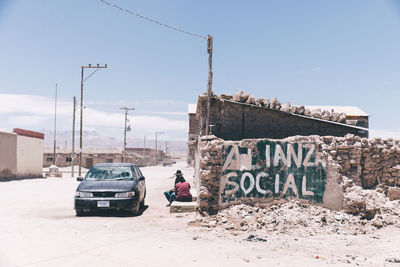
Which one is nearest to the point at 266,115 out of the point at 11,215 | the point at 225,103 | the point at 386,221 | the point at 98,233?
the point at 225,103

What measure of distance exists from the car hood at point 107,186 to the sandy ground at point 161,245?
0.81 meters

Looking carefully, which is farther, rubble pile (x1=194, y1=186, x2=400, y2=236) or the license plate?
the license plate

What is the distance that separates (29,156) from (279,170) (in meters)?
27.8

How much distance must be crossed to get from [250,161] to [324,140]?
222cm

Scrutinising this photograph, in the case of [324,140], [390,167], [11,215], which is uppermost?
[324,140]

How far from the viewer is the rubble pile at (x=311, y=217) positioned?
28.5ft

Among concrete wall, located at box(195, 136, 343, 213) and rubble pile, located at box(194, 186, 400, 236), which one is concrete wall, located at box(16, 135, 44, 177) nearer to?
concrete wall, located at box(195, 136, 343, 213)

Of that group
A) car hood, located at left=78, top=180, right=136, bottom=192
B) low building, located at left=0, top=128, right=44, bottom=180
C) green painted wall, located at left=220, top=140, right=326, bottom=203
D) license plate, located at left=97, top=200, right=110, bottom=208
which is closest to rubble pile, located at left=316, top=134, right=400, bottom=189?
green painted wall, located at left=220, top=140, right=326, bottom=203

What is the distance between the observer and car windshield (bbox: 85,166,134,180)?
11289 millimetres

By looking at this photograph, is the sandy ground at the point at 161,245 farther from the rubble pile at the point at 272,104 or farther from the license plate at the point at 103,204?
the rubble pile at the point at 272,104

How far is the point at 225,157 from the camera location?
32.2ft

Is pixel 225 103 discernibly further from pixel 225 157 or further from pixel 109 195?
pixel 109 195

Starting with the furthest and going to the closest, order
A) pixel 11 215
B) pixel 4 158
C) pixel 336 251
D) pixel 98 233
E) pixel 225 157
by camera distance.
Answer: pixel 4 158 < pixel 11 215 < pixel 225 157 < pixel 98 233 < pixel 336 251

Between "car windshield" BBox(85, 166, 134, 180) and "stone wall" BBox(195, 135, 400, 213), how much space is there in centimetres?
301
